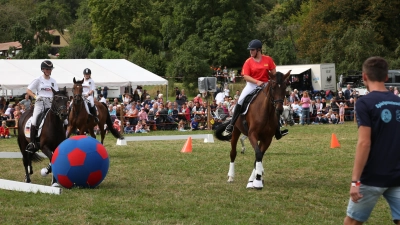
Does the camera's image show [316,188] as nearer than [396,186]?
No

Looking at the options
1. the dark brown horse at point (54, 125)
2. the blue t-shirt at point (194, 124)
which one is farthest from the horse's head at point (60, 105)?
the blue t-shirt at point (194, 124)

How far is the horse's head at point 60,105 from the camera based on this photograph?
1230 cm

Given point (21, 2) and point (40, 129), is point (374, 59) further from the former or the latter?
point (21, 2)

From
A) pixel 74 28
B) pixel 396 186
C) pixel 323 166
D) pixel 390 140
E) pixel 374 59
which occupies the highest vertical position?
pixel 74 28

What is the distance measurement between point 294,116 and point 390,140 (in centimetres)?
2920

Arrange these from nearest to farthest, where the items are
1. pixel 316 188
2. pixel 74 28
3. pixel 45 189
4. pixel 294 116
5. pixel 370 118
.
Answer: pixel 370 118
pixel 45 189
pixel 316 188
pixel 294 116
pixel 74 28

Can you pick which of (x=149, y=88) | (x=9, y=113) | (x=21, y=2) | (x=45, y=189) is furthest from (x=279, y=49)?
(x=21, y=2)

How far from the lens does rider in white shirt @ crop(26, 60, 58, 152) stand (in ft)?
41.8

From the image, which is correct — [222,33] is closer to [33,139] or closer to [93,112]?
[93,112]

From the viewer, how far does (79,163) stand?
443 inches

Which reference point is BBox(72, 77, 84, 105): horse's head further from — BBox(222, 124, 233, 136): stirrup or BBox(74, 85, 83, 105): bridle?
BBox(222, 124, 233, 136): stirrup

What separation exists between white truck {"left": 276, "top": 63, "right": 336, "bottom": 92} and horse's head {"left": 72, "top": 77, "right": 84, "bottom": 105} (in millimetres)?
38210

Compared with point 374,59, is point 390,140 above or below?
below

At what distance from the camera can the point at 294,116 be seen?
34938mm
